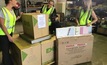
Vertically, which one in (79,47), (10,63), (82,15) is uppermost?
(82,15)

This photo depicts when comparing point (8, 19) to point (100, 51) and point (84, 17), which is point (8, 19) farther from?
point (100, 51)

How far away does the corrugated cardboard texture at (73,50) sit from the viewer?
2.45 m

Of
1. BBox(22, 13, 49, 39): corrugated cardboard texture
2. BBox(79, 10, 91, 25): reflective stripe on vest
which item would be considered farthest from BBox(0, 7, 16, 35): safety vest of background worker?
BBox(79, 10, 91, 25): reflective stripe on vest

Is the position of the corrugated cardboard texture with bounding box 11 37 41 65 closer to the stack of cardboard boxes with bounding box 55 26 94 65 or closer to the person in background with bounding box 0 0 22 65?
the person in background with bounding box 0 0 22 65

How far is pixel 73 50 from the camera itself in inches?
101

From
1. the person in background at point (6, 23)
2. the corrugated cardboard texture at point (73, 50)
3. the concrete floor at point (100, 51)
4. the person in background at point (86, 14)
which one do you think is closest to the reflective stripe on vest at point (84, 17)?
the person in background at point (86, 14)

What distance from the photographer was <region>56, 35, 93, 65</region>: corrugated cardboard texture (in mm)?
2447

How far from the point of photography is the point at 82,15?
2963mm

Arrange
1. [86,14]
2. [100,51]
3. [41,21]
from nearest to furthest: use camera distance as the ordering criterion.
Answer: [41,21] → [86,14] → [100,51]

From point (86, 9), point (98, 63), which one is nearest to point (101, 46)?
point (98, 63)

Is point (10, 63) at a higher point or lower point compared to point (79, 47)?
lower

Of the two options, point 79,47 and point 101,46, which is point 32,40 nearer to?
point 79,47

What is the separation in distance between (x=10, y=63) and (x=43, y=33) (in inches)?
30.8

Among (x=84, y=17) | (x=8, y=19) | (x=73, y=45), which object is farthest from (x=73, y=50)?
(x=8, y=19)
